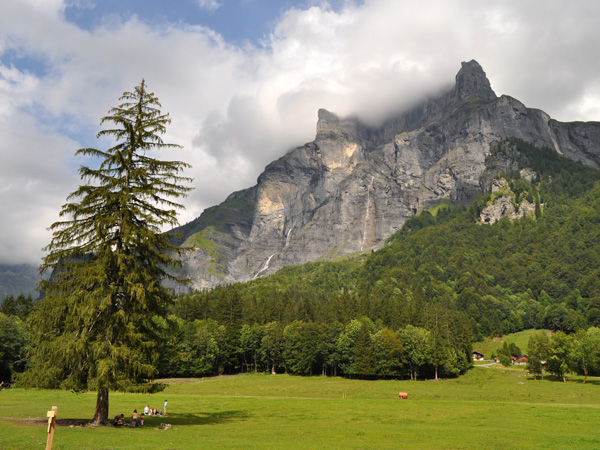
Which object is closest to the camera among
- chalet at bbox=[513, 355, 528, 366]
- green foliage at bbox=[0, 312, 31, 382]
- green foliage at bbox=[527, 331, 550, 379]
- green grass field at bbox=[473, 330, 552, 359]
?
green foliage at bbox=[0, 312, 31, 382]

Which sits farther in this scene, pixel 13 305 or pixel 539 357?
pixel 13 305

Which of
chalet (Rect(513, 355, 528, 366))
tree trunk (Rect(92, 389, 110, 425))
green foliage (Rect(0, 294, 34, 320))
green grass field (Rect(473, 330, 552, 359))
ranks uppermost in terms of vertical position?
green foliage (Rect(0, 294, 34, 320))

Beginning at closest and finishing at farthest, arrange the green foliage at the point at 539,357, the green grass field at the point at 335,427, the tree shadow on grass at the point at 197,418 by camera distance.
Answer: the green grass field at the point at 335,427 < the tree shadow on grass at the point at 197,418 < the green foliage at the point at 539,357

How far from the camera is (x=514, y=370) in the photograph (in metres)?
116

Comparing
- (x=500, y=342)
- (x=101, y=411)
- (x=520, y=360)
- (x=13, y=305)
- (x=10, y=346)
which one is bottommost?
(x=520, y=360)

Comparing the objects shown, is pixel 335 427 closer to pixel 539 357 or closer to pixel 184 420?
pixel 184 420

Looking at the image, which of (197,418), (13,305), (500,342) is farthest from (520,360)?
(13,305)

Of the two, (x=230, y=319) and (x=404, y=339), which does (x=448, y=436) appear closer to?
(x=404, y=339)

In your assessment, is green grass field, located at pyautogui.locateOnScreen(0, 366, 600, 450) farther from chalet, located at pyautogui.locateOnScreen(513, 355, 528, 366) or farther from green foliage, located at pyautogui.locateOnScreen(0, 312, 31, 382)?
chalet, located at pyautogui.locateOnScreen(513, 355, 528, 366)

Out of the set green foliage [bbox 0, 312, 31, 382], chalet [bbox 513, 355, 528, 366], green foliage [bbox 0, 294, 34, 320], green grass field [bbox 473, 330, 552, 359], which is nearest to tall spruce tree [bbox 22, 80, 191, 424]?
green foliage [bbox 0, 312, 31, 382]

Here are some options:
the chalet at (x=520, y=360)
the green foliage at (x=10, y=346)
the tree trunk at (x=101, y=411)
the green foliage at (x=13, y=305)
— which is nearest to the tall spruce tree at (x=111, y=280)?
the tree trunk at (x=101, y=411)

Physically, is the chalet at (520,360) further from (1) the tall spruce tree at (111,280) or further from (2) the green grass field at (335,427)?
(1) the tall spruce tree at (111,280)

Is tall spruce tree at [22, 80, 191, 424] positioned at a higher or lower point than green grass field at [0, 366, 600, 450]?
higher

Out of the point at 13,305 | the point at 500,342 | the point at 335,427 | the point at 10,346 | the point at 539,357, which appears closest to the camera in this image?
the point at 335,427
